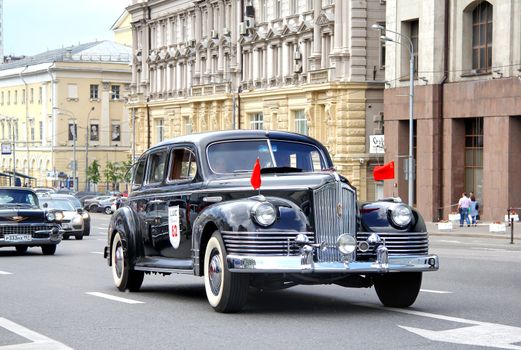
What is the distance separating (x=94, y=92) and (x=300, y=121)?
57.8 meters

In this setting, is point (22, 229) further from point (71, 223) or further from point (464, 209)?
point (464, 209)

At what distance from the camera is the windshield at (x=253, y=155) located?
A: 51.1 ft

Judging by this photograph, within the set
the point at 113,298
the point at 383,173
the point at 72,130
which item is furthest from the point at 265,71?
the point at 113,298

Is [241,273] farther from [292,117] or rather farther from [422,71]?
[292,117]

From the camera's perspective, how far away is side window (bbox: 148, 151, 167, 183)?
56.0 feet

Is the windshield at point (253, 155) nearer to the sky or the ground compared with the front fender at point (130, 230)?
nearer to the sky

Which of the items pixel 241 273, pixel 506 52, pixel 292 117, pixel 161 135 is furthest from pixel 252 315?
pixel 161 135

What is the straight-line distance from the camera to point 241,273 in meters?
13.6

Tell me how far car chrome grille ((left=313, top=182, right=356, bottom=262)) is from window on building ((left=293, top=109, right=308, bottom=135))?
5466 centimetres

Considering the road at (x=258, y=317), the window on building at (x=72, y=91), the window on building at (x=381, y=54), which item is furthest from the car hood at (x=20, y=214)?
the window on building at (x=72, y=91)

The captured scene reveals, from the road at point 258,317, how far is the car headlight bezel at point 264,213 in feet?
3.25

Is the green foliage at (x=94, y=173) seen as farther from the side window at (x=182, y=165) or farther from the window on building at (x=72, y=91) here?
the side window at (x=182, y=165)

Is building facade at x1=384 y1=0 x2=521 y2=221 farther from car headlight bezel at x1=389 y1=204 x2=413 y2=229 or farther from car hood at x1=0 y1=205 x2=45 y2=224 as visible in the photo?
car headlight bezel at x1=389 y1=204 x2=413 y2=229

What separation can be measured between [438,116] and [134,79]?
44470 mm
